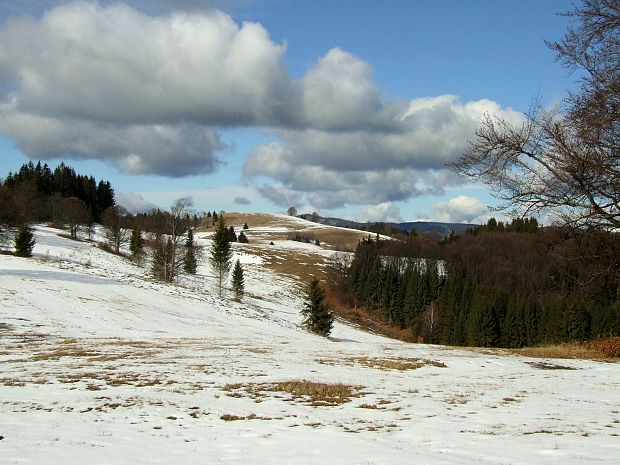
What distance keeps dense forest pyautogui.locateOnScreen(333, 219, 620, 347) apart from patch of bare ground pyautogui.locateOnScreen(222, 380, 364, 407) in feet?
180

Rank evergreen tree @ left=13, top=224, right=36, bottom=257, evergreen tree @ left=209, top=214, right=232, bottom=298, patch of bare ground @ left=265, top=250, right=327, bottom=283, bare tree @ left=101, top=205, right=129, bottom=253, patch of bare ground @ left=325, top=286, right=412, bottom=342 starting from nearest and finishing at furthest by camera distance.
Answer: evergreen tree @ left=13, top=224, right=36, bottom=257, evergreen tree @ left=209, top=214, right=232, bottom=298, bare tree @ left=101, top=205, right=129, bottom=253, patch of bare ground @ left=325, top=286, right=412, bottom=342, patch of bare ground @ left=265, top=250, right=327, bottom=283

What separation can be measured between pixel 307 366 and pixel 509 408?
9.11m

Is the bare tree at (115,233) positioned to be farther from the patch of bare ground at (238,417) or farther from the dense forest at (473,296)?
the patch of bare ground at (238,417)

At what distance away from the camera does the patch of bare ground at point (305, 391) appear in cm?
1319

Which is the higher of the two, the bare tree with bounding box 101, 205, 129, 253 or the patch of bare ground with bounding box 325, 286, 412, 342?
the bare tree with bounding box 101, 205, 129, 253

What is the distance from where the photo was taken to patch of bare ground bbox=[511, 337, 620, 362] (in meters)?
25.4

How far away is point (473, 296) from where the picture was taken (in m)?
100

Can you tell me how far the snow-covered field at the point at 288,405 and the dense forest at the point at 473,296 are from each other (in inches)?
1957

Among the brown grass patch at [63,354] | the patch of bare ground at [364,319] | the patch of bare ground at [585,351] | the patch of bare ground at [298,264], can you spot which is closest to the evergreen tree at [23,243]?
the brown grass patch at [63,354]

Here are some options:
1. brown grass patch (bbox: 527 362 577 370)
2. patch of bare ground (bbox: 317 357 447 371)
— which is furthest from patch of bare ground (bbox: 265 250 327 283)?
brown grass patch (bbox: 527 362 577 370)

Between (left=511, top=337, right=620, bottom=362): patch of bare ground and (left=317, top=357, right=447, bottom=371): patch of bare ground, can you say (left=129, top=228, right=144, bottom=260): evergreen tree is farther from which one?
(left=511, top=337, right=620, bottom=362): patch of bare ground

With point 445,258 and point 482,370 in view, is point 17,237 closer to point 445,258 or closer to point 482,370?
point 482,370

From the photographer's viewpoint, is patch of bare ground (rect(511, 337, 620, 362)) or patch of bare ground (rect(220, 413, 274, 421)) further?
patch of bare ground (rect(511, 337, 620, 362))

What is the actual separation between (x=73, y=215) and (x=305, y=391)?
8495 cm
